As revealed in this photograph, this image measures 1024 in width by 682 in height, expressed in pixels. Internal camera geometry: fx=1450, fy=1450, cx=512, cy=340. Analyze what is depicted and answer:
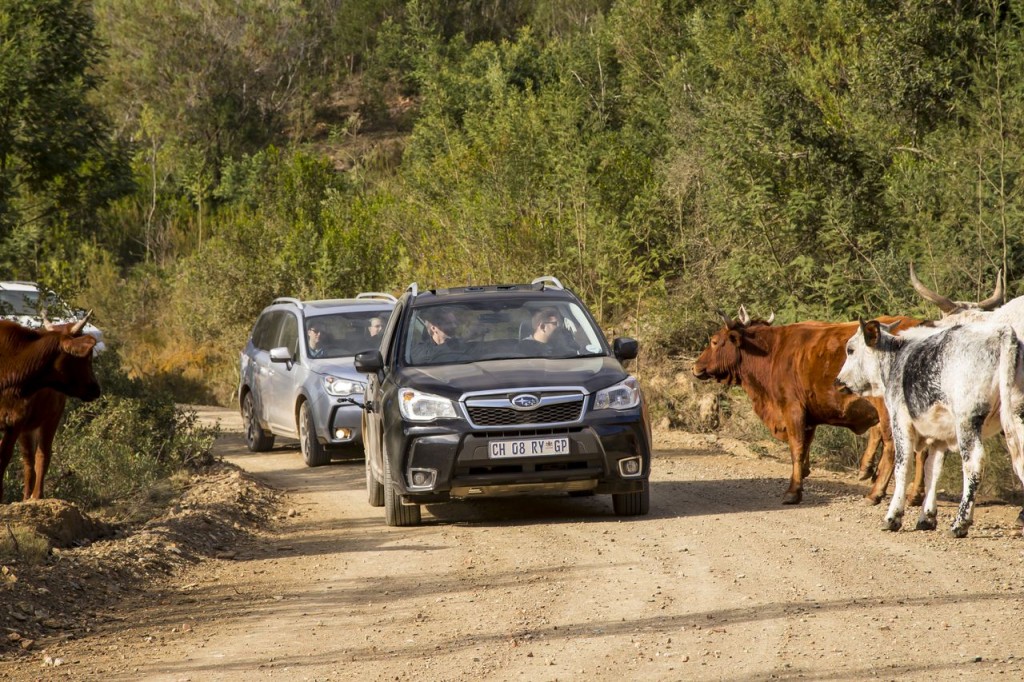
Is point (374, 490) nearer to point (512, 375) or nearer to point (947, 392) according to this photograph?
point (512, 375)

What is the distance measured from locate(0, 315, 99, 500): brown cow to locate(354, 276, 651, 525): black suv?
8.46 feet

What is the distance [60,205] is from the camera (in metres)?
26.9

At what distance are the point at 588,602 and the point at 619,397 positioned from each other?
3.36 meters

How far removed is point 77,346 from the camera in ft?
42.3

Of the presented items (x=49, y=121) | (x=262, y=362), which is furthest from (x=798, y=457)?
(x=49, y=121)

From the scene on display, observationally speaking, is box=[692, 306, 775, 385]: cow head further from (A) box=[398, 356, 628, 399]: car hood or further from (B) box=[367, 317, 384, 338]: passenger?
(B) box=[367, 317, 384, 338]: passenger

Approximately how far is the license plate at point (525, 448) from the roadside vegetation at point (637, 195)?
225 inches

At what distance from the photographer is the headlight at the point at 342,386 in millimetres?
17188

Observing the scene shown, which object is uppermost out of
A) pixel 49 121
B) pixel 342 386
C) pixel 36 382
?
pixel 49 121

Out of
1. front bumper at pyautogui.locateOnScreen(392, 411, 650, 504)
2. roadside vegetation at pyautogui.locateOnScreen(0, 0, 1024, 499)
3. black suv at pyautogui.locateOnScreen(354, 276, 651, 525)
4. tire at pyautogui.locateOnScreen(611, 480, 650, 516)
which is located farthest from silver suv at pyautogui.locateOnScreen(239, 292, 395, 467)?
front bumper at pyautogui.locateOnScreen(392, 411, 650, 504)

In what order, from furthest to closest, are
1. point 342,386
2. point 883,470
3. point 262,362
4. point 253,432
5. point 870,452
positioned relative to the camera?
point 253,432, point 262,362, point 342,386, point 870,452, point 883,470

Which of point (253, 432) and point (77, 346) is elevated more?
point (77, 346)

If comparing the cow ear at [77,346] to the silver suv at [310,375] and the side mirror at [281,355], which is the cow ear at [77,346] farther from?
the side mirror at [281,355]

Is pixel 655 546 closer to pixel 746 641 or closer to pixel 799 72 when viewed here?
pixel 746 641
